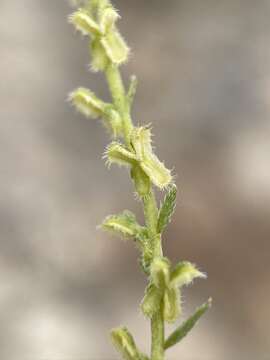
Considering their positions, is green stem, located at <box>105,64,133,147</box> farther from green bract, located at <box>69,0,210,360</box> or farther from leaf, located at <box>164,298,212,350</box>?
leaf, located at <box>164,298,212,350</box>

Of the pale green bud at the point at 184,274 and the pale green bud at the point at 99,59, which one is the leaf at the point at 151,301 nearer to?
the pale green bud at the point at 184,274

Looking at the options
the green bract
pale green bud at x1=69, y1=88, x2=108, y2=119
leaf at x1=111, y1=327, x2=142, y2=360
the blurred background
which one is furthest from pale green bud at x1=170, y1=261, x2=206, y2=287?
Answer: the blurred background

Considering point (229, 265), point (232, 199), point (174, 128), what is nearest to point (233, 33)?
point (174, 128)

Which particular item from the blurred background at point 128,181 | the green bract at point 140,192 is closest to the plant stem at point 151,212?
the green bract at point 140,192

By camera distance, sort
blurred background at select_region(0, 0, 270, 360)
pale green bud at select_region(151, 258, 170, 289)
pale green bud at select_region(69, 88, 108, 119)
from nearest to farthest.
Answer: pale green bud at select_region(151, 258, 170, 289) → pale green bud at select_region(69, 88, 108, 119) → blurred background at select_region(0, 0, 270, 360)

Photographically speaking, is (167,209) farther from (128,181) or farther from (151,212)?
(128,181)

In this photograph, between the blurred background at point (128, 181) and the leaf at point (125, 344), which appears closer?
the leaf at point (125, 344)

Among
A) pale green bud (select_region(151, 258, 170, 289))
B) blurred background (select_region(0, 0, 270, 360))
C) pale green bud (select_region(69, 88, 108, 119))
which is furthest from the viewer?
blurred background (select_region(0, 0, 270, 360))

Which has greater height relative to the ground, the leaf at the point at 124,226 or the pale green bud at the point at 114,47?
the pale green bud at the point at 114,47
